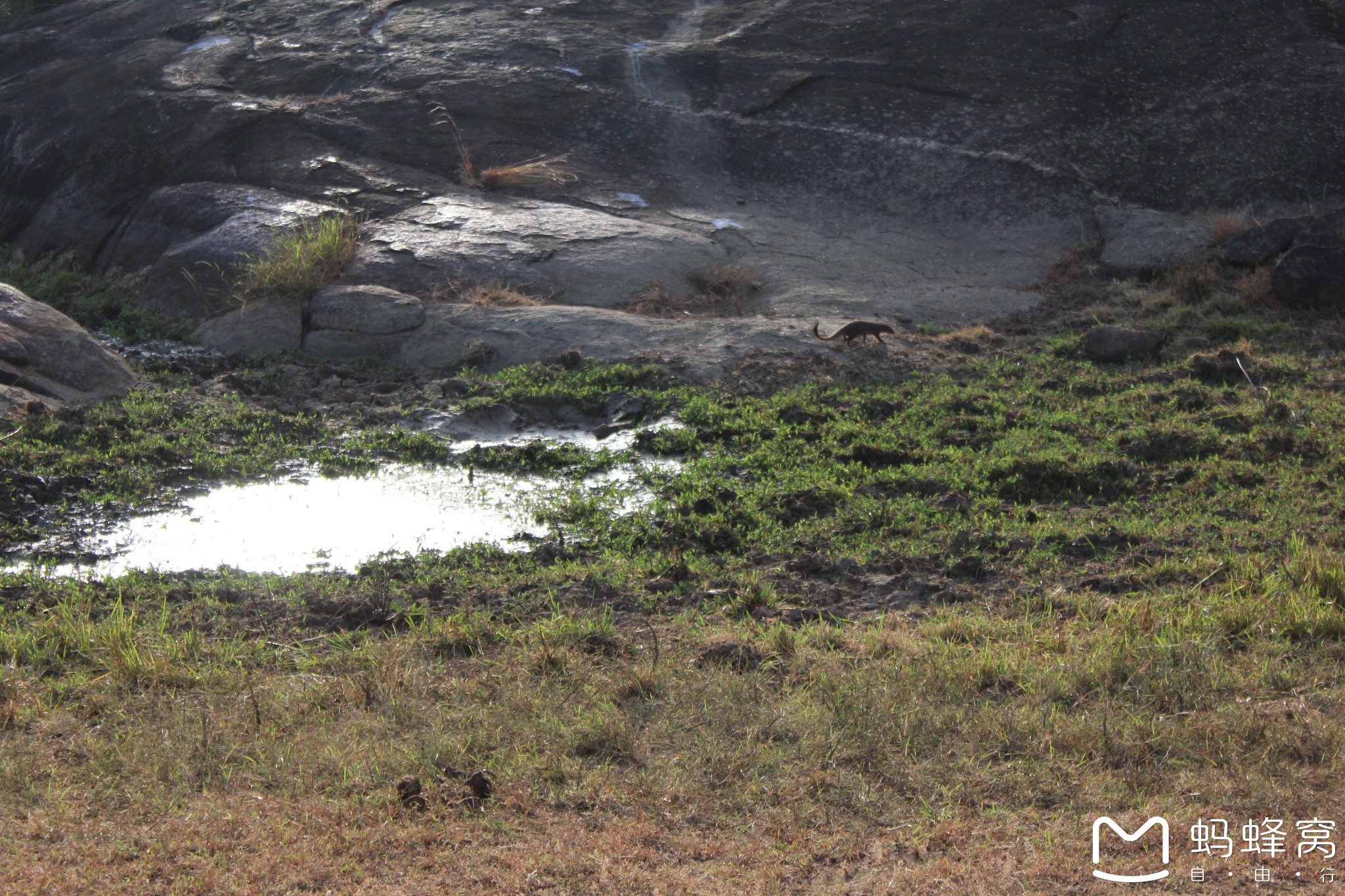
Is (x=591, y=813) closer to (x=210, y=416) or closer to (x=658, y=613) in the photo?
(x=658, y=613)

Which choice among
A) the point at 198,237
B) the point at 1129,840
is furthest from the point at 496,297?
the point at 1129,840

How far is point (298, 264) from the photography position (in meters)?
8.16

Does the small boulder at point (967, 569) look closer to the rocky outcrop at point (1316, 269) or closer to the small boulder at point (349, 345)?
the small boulder at point (349, 345)

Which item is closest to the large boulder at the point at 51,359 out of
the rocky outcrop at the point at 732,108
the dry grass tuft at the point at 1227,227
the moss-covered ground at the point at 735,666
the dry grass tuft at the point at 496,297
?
the moss-covered ground at the point at 735,666

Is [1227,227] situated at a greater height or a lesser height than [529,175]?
lesser

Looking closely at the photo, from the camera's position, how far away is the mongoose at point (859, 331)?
7.47 meters

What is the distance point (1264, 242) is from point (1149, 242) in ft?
2.78

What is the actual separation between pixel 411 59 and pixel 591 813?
1037cm

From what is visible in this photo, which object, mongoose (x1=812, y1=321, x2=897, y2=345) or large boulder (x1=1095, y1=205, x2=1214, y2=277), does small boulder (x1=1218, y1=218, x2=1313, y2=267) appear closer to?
large boulder (x1=1095, y1=205, x2=1214, y2=277)

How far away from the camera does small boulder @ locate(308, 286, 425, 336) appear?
781cm

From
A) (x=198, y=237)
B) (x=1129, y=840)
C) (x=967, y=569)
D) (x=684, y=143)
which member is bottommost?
(x=967, y=569)

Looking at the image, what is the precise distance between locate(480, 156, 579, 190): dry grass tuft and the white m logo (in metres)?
8.12

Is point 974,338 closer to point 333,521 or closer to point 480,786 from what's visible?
point 333,521

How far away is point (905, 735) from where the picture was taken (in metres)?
3.25
